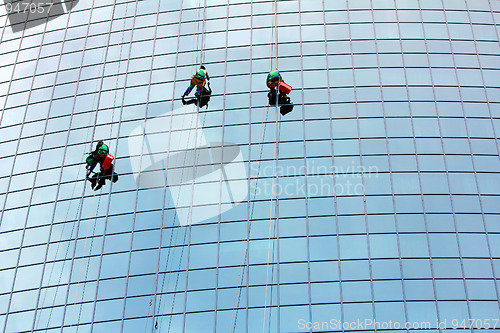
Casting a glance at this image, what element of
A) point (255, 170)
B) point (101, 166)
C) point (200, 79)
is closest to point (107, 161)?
point (101, 166)

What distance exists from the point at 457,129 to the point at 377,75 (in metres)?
6.29

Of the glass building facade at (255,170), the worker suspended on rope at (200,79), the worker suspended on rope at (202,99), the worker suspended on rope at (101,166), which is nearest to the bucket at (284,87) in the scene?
the glass building facade at (255,170)

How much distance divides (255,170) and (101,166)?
962 centimetres

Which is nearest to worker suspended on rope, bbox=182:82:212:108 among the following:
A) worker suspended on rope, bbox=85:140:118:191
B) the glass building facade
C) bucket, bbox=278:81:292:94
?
the glass building facade

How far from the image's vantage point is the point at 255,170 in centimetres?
4500

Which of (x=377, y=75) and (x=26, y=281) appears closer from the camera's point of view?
(x=26, y=281)

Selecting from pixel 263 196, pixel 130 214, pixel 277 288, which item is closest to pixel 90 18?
pixel 130 214

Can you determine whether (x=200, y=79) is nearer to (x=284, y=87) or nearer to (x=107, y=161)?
(x=284, y=87)

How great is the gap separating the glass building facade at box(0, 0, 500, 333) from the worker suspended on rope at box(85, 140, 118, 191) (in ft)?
2.50

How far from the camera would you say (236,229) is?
43.4m

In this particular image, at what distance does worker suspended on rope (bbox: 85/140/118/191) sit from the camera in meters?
44.3

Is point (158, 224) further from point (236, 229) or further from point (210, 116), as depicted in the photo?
point (210, 116)

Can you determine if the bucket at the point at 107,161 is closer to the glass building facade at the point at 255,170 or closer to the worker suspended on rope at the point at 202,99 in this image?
the glass building facade at the point at 255,170

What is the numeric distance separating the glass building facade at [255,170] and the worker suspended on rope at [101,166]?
0.76 meters
